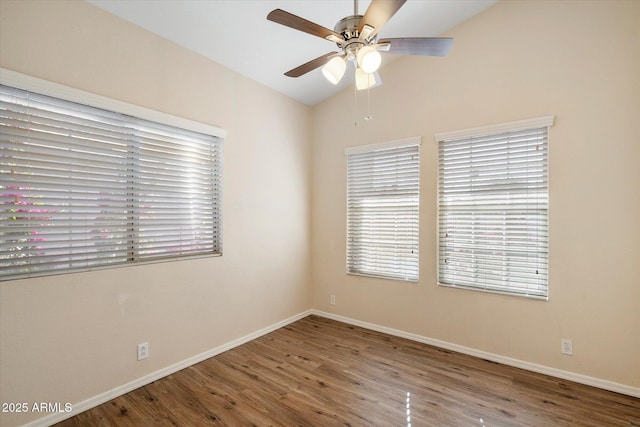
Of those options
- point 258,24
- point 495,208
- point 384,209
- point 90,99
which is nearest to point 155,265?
point 90,99

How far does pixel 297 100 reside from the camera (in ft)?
13.1

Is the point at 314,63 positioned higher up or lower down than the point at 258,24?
lower down

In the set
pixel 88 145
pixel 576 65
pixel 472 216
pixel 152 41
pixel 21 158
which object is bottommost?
pixel 472 216

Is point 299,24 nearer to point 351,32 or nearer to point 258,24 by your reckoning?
point 351,32

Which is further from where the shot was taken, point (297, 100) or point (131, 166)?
point (297, 100)

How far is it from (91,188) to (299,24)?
1873mm

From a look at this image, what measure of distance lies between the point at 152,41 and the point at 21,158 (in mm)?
1345

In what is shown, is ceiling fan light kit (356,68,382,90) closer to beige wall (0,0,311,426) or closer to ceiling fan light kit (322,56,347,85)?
ceiling fan light kit (322,56,347,85)

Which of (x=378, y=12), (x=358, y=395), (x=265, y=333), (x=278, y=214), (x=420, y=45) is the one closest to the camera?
(x=378, y=12)

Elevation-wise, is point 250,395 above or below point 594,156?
below

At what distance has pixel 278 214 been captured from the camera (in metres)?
3.75

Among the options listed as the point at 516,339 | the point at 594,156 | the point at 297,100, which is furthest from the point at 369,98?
the point at 516,339

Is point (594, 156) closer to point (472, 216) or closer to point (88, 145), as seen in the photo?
point (472, 216)

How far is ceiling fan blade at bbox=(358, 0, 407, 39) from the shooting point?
146cm
